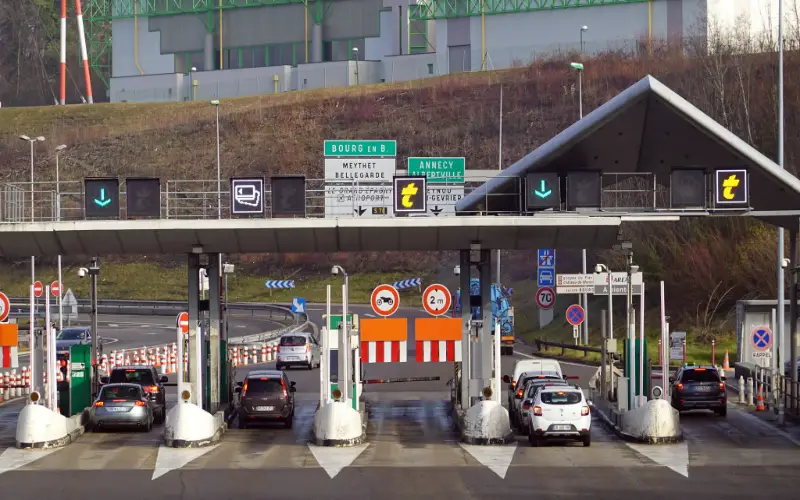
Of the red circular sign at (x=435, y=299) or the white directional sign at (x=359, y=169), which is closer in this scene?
the red circular sign at (x=435, y=299)

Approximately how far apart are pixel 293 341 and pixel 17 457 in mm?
27644

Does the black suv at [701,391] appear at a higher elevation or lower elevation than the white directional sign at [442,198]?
lower

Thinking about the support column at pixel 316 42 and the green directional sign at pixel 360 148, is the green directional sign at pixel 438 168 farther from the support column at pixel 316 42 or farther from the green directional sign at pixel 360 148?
the support column at pixel 316 42

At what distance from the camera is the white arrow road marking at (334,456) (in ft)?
86.7

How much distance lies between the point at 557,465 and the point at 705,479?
3.27 metres

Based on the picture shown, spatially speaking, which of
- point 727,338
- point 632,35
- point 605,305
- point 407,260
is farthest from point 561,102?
point 727,338

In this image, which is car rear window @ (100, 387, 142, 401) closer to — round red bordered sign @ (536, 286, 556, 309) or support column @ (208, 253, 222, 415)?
support column @ (208, 253, 222, 415)

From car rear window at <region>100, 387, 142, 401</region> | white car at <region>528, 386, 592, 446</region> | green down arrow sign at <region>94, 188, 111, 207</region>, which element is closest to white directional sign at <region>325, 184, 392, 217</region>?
green down arrow sign at <region>94, 188, 111, 207</region>

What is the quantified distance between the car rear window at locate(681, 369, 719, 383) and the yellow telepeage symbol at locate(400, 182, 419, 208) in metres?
9.92

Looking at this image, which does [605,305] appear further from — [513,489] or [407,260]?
[513,489]

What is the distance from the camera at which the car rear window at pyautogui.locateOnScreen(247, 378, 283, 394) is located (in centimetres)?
3456

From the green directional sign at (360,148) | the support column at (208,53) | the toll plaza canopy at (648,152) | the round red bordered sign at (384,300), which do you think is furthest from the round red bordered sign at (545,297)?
the support column at (208,53)

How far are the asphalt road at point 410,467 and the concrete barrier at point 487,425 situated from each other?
49cm

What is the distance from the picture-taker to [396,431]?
1325 inches
